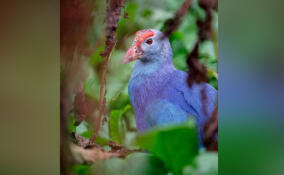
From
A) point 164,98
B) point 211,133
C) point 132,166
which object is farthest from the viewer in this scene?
point 132,166

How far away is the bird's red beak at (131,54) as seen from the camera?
174 cm

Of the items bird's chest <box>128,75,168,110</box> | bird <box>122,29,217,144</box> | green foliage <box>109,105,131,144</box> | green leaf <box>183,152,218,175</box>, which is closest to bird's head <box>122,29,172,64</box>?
bird <box>122,29,217,144</box>

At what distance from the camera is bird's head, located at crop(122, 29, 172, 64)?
1676 millimetres

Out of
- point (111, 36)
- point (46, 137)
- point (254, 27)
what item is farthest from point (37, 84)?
point (254, 27)

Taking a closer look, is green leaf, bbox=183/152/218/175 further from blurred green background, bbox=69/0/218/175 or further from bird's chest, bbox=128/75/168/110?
bird's chest, bbox=128/75/168/110

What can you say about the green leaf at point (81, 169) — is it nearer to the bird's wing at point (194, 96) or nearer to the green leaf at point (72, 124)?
the green leaf at point (72, 124)

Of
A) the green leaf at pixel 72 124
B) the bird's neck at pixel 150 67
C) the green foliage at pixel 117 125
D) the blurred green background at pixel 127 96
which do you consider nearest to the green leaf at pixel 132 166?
the blurred green background at pixel 127 96

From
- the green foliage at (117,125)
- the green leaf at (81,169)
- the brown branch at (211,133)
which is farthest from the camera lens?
the green leaf at (81,169)

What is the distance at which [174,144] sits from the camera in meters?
1.64

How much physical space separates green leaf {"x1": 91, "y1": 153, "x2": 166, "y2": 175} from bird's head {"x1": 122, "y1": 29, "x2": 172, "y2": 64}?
0.55 meters

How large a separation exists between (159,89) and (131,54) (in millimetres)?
263

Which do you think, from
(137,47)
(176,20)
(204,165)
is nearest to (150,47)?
(137,47)

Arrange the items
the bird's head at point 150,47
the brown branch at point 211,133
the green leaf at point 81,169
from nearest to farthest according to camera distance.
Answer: the brown branch at point 211,133 → the bird's head at point 150,47 → the green leaf at point 81,169

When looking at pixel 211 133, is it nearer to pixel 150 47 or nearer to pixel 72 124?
pixel 150 47
